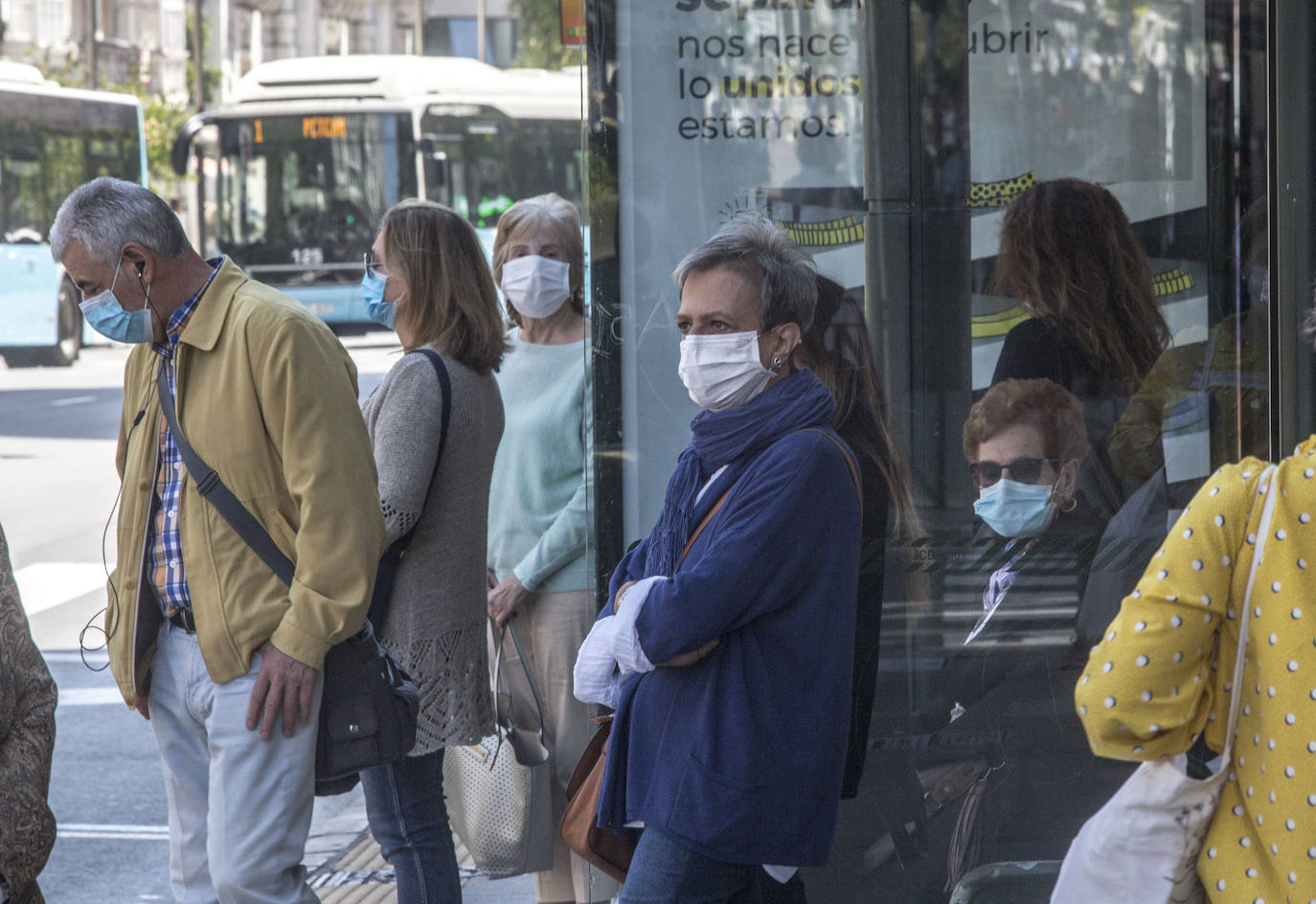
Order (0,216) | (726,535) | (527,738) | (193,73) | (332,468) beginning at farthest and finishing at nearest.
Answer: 1. (193,73)
2. (0,216)
3. (527,738)
4. (332,468)
5. (726,535)

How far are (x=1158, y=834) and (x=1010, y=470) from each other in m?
1.49

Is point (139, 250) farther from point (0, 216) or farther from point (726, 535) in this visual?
point (0, 216)

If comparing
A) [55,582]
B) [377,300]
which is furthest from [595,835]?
[55,582]

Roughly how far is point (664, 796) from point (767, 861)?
7.7 inches

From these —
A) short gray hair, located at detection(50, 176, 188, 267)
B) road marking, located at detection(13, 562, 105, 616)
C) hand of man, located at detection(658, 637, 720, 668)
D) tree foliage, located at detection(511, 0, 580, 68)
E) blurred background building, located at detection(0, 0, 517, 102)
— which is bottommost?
road marking, located at detection(13, 562, 105, 616)

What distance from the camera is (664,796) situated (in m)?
2.53

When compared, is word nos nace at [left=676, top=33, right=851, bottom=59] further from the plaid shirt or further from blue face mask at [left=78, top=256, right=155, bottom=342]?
blue face mask at [left=78, top=256, right=155, bottom=342]

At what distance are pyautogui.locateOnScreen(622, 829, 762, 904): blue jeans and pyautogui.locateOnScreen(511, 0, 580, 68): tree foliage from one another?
2771cm

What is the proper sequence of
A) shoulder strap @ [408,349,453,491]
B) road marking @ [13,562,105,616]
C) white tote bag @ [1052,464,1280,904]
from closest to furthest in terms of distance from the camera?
white tote bag @ [1052,464,1280,904] < shoulder strap @ [408,349,453,491] < road marking @ [13,562,105,616]

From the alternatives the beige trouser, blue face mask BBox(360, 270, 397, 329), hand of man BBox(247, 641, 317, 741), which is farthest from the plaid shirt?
the beige trouser

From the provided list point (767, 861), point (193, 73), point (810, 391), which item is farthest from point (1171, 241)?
point (193, 73)

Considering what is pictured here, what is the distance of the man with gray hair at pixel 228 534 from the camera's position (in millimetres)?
2930

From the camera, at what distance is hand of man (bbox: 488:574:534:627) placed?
396 centimetres

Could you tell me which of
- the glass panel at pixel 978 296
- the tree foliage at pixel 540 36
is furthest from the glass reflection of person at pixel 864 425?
the tree foliage at pixel 540 36
